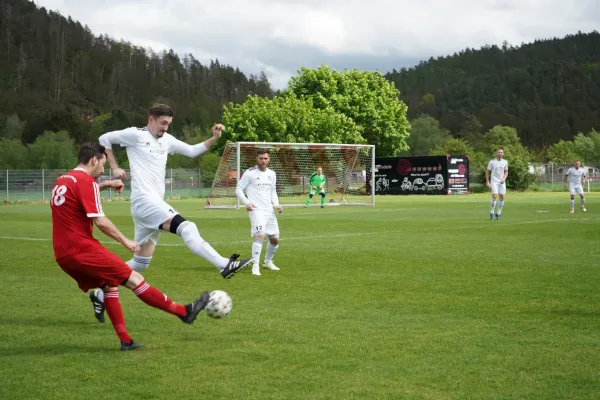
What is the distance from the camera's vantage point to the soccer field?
19.7 ft

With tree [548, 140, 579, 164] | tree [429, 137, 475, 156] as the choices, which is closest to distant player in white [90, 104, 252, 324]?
tree [429, 137, 475, 156]

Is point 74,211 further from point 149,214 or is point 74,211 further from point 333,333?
point 333,333

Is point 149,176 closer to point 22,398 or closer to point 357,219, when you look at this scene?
point 22,398

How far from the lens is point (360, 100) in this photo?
76312 mm

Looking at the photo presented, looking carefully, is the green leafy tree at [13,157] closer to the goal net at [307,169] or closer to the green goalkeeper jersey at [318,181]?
the goal net at [307,169]

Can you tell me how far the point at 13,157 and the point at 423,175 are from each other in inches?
2093

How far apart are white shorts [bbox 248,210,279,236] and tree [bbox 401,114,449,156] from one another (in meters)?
135

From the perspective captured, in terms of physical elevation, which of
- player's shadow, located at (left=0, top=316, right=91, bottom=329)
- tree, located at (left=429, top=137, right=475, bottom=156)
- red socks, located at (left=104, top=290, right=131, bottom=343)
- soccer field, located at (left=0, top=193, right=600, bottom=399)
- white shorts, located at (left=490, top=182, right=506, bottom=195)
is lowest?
player's shadow, located at (left=0, top=316, right=91, bottom=329)

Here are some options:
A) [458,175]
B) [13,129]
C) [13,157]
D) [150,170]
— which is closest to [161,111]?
[150,170]

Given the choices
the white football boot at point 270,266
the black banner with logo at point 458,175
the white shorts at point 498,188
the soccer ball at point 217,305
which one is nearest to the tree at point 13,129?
the black banner with logo at point 458,175

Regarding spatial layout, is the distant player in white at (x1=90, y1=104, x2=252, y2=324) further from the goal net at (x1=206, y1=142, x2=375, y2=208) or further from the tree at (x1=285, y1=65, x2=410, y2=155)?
the tree at (x1=285, y1=65, x2=410, y2=155)

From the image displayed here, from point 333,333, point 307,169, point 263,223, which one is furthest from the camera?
point 307,169

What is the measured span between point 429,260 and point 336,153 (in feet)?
113

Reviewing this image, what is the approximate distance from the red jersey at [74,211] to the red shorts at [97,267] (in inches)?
2.1
